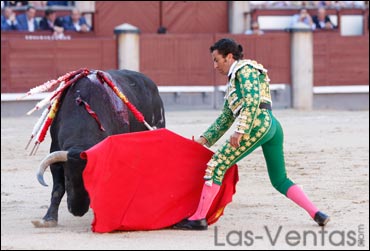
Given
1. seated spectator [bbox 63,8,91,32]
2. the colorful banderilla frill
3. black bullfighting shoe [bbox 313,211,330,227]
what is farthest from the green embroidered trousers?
seated spectator [bbox 63,8,91,32]

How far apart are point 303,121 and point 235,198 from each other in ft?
19.7

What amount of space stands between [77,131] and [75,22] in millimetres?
9101

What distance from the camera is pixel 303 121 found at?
12.6m

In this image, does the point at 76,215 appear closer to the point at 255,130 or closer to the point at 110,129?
the point at 110,129

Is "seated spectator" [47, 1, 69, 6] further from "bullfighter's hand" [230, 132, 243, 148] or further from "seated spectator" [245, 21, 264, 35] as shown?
"bullfighter's hand" [230, 132, 243, 148]

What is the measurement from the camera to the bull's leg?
5625 mm

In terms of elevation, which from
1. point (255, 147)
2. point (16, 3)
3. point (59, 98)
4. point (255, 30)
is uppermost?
point (16, 3)

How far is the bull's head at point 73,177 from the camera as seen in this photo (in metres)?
5.40

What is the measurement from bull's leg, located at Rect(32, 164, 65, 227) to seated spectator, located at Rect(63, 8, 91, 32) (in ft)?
28.7

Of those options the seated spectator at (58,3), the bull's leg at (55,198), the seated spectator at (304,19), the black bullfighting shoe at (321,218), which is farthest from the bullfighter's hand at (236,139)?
the seated spectator at (304,19)

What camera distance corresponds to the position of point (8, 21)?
13992mm

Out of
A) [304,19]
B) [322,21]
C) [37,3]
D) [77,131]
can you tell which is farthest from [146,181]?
[322,21]

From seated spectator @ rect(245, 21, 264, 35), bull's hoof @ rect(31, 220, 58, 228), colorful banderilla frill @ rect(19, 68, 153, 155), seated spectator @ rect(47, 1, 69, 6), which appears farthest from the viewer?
seated spectator @ rect(245, 21, 264, 35)

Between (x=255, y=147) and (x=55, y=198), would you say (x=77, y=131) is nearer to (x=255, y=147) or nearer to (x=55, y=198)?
(x=55, y=198)
